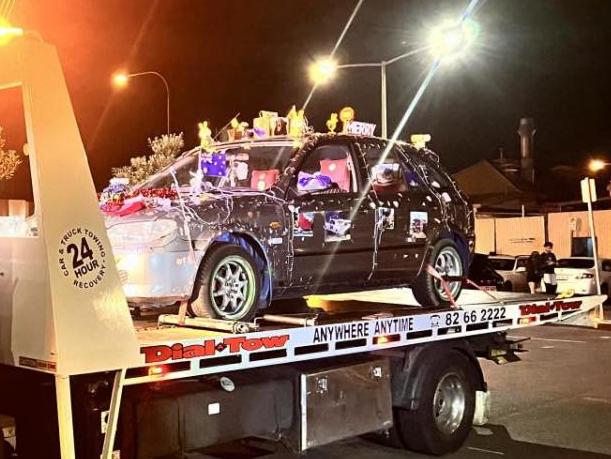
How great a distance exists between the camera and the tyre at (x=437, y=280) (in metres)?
8.47

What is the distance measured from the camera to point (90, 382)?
4785 millimetres

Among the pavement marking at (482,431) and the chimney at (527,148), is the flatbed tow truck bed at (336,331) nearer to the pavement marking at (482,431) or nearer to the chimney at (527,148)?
the pavement marking at (482,431)

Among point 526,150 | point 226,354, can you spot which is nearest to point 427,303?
point 226,354

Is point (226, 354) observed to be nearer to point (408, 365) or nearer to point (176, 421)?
point (176, 421)

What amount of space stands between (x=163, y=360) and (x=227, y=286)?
1.40 m

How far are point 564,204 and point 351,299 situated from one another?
97.7ft

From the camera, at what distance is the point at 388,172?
27.0 ft

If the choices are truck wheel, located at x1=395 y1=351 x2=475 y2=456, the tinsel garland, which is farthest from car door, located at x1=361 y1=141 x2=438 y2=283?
the tinsel garland

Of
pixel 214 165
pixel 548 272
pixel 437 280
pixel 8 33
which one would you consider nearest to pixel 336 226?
pixel 214 165

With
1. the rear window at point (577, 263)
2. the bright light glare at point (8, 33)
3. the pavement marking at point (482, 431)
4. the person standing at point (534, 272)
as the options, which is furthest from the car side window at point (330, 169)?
the rear window at point (577, 263)

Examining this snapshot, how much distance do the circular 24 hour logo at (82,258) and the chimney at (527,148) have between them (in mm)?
40927

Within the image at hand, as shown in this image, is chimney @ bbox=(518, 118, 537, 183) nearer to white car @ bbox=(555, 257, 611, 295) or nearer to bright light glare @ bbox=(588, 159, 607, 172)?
bright light glare @ bbox=(588, 159, 607, 172)

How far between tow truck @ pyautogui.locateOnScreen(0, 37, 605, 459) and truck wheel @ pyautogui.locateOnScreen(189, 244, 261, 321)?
207 mm

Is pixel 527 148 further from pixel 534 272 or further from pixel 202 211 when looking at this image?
pixel 202 211
